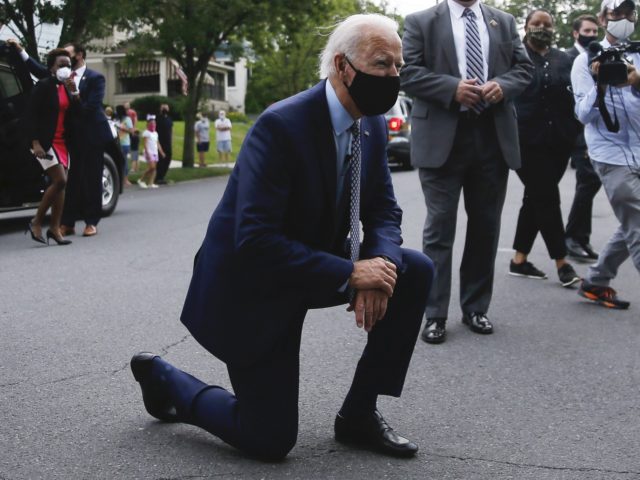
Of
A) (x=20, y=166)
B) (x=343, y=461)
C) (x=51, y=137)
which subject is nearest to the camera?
(x=343, y=461)

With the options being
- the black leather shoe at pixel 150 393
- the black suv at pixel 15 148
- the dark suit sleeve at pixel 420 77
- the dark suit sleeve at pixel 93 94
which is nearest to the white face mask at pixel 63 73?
the dark suit sleeve at pixel 93 94

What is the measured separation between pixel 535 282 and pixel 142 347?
3509mm

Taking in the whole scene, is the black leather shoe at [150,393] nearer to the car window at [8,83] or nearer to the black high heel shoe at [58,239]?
the black high heel shoe at [58,239]

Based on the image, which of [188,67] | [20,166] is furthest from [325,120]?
[188,67]

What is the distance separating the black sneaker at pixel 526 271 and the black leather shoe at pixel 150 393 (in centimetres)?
447

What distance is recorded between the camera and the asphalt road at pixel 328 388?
3.24 m

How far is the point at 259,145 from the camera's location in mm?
3014

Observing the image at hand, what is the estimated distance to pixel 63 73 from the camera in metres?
9.01

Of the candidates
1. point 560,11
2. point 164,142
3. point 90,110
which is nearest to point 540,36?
point 90,110

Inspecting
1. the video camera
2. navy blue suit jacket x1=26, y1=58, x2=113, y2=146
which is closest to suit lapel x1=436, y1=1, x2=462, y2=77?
the video camera

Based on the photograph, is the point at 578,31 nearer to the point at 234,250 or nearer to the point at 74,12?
the point at 234,250

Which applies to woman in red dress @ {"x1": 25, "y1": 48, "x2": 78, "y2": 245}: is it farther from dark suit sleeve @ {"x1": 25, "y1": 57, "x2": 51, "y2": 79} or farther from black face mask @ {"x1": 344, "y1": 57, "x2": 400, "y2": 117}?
black face mask @ {"x1": 344, "y1": 57, "x2": 400, "y2": 117}

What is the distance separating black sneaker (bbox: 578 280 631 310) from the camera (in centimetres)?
621

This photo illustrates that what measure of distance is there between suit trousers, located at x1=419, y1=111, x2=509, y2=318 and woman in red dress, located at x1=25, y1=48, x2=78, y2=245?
15.3 ft
